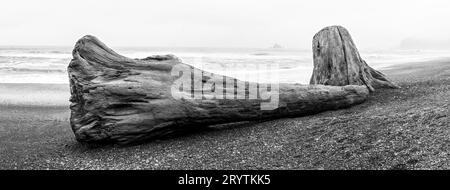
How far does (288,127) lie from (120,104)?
244cm

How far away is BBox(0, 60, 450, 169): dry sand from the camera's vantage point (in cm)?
439

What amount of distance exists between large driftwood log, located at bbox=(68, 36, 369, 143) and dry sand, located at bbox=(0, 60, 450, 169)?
0.22 m

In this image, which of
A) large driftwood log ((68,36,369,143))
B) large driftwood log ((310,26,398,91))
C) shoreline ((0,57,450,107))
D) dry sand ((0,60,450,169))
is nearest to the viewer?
dry sand ((0,60,450,169))

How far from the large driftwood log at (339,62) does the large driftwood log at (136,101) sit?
71.1 inches

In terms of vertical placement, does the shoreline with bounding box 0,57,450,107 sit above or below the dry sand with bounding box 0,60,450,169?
below

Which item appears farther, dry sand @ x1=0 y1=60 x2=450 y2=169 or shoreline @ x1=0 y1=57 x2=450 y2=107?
shoreline @ x1=0 y1=57 x2=450 y2=107

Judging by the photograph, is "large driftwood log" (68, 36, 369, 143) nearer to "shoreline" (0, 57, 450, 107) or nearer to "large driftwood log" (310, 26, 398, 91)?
"large driftwood log" (310, 26, 398, 91)

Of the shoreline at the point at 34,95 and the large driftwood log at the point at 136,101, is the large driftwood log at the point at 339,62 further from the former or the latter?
the shoreline at the point at 34,95

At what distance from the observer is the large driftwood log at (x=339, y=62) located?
7.86 metres

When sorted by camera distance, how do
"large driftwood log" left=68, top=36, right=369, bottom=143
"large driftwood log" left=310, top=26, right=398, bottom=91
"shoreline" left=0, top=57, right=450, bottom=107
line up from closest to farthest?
"large driftwood log" left=68, top=36, right=369, bottom=143 < "large driftwood log" left=310, top=26, right=398, bottom=91 < "shoreline" left=0, top=57, right=450, bottom=107

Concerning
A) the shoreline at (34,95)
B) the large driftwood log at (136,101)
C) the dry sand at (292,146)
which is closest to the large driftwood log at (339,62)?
the dry sand at (292,146)

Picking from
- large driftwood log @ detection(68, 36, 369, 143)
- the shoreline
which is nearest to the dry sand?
large driftwood log @ detection(68, 36, 369, 143)

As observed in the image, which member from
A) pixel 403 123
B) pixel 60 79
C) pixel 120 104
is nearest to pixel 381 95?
pixel 403 123
